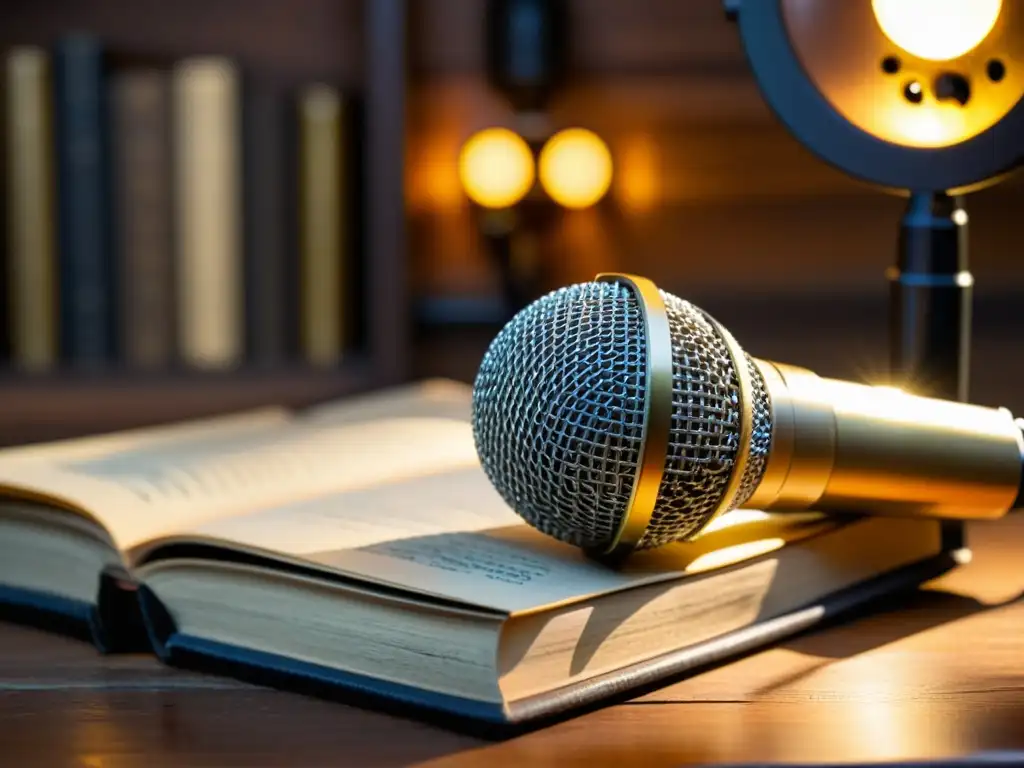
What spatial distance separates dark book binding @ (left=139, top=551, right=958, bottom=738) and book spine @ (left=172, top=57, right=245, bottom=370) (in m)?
0.70

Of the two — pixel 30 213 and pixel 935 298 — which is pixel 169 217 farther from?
pixel 935 298

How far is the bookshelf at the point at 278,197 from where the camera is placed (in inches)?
55.1

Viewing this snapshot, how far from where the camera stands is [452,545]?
0.75 metres

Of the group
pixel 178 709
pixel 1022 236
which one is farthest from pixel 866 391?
pixel 1022 236

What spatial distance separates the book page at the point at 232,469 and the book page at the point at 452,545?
0.04m

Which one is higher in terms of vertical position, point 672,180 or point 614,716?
point 672,180

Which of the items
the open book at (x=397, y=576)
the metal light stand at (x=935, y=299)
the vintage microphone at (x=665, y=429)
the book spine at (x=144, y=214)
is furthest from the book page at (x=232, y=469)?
the book spine at (x=144, y=214)

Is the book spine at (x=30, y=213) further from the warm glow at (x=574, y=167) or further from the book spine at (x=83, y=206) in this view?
the warm glow at (x=574, y=167)

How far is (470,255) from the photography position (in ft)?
4.90

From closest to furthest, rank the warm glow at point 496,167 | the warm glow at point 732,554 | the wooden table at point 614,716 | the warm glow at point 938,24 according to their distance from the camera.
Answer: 1. the wooden table at point 614,716
2. the warm glow at point 732,554
3. the warm glow at point 938,24
4. the warm glow at point 496,167

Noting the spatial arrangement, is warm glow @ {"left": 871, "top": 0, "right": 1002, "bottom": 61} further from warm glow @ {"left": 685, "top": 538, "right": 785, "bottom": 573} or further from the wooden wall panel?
the wooden wall panel

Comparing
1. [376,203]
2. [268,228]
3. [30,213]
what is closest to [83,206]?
[30,213]

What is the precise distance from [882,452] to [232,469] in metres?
0.40

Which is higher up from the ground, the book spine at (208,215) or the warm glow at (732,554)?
the book spine at (208,215)
